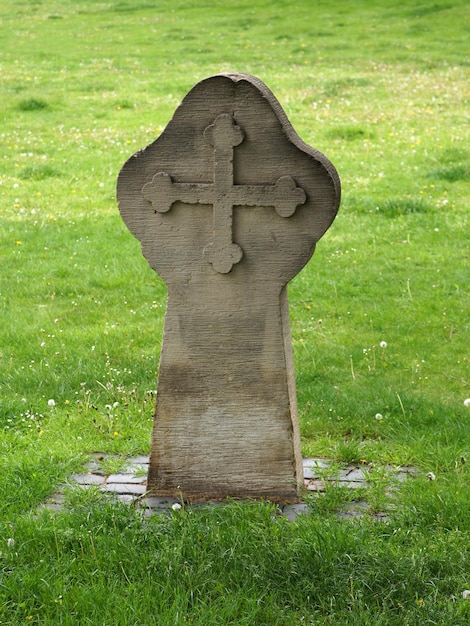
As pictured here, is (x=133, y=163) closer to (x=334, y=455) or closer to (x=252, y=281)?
(x=252, y=281)

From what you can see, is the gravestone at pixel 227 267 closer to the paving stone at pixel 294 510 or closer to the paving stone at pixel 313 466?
the paving stone at pixel 294 510

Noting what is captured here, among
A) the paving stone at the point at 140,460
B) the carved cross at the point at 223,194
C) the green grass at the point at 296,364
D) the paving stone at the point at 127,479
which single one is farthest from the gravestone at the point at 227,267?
the paving stone at the point at 140,460

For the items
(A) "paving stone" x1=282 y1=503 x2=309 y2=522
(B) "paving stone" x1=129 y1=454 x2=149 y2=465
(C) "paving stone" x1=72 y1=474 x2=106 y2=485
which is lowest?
(B) "paving stone" x1=129 y1=454 x2=149 y2=465

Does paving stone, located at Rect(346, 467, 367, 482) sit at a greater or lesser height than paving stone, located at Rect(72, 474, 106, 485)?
lesser

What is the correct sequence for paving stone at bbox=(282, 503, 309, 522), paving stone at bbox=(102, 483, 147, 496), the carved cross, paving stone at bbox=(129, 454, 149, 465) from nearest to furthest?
1. the carved cross
2. paving stone at bbox=(282, 503, 309, 522)
3. paving stone at bbox=(102, 483, 147, 496)
4. paving stone at bbox=(129, 454, 149, 465)

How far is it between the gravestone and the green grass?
308 millimetres

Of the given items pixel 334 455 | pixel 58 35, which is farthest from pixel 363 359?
pixel 58 35

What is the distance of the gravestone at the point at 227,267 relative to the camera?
4449mm

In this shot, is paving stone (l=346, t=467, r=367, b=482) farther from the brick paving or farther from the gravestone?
the gravestone

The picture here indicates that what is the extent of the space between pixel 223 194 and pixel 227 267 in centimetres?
33

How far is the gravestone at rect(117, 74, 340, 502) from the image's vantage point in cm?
445

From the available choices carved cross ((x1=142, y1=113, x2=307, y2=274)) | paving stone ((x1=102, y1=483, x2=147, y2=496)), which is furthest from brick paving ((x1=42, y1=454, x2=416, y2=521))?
carved cross ((x1=142, y1=113, x2=307, y2=274))

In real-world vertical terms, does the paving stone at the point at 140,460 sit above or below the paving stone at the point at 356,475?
below

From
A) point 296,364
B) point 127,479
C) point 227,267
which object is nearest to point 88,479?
point 127,479
